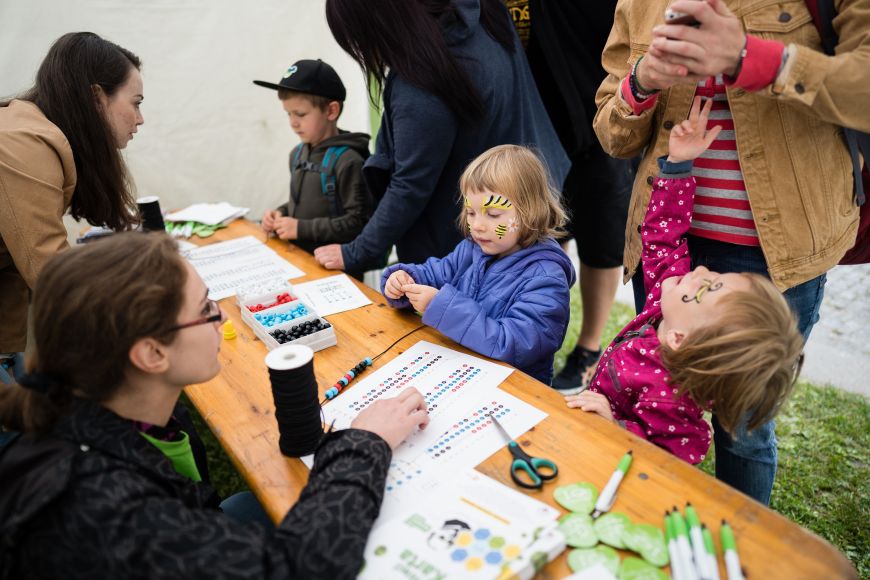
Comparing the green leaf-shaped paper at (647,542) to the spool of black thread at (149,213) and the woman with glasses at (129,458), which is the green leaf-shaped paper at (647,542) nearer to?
the woman with glasses at (129,458)

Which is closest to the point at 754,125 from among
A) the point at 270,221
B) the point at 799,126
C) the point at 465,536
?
the point at 799,126

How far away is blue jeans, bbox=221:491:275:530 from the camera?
148 cm

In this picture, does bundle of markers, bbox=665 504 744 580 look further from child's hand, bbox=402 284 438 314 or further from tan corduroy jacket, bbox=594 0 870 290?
child's hand, bbox=402 284 438 314

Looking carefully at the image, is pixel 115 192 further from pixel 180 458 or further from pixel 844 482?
pixel 844 482

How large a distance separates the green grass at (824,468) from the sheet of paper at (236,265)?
2.94 feet

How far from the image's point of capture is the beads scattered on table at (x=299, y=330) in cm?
164

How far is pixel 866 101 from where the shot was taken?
112 centimetres

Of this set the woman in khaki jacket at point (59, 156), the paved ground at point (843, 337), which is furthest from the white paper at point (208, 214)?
the paved ground at point (843, 337)

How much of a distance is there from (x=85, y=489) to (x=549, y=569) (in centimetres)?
76

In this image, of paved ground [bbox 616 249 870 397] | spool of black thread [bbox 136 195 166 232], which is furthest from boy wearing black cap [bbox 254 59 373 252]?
paved ground [bbox 616 249 870 397]

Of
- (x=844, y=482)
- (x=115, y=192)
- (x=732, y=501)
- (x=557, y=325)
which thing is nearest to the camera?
(x=732, y=501)

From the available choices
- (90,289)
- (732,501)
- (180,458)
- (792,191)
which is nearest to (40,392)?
(90,289)

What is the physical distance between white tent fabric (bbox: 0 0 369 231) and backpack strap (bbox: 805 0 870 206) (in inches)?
109

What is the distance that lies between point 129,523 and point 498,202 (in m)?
1.24
